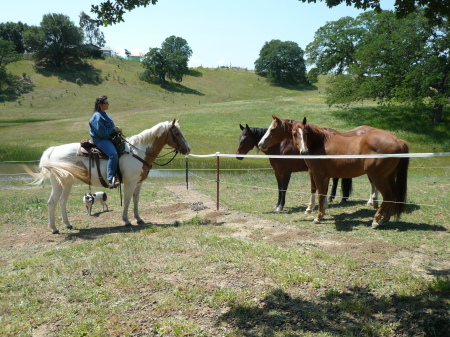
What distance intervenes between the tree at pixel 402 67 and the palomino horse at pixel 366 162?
26.5 m

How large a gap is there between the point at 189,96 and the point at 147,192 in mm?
54105

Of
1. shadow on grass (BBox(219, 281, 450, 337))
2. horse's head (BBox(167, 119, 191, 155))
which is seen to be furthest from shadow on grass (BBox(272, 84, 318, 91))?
shadow on grass (BBox(219, 281, 450, 337))

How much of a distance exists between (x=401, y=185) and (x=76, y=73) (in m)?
69.4

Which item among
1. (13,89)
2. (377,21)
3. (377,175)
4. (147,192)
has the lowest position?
(147,192)

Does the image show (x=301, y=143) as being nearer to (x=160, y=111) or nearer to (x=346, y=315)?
(x=346, y=315)

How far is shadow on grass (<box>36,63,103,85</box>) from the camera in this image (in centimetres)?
6281

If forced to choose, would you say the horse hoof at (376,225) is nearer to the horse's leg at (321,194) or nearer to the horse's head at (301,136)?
the horse's leg at (321,194)

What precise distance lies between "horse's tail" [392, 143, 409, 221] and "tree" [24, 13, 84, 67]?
247 ft

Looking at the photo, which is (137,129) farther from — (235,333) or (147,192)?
(235,333)

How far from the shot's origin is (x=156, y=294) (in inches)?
179

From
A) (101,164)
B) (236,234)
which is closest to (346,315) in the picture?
(236,234)

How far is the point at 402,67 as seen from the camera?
107 ft

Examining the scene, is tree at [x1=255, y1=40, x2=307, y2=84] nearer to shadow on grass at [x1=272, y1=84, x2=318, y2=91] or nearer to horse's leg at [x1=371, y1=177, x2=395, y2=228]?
shadow on grass at [x1=272, y1=84, x2=318, y2=91]

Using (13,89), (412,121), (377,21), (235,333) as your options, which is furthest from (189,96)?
(235,333)
